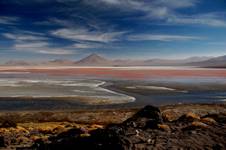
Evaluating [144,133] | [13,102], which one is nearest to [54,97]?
[13,102]

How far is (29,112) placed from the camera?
19.5 m

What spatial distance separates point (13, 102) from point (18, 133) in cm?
1087

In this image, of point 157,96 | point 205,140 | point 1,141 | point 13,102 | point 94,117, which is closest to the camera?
point 205,140

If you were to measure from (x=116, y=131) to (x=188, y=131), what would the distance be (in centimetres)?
217

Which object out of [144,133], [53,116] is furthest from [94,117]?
[144,133]

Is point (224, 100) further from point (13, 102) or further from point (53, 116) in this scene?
point (13, 102)

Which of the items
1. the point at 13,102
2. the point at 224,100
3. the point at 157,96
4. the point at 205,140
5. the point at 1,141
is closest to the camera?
the point at 205,140

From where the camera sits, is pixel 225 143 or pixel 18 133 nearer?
pixel 225 143

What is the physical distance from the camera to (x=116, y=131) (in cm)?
912

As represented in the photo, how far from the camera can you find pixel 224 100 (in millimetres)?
25594

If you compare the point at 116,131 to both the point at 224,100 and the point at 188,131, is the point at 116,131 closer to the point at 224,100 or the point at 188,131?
the point at 188,131

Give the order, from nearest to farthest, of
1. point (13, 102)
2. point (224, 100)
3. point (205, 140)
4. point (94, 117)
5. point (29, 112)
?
point (205, 140) → point (94, 117) → point (29, 112) → point (13, 102) → point (224, 100)

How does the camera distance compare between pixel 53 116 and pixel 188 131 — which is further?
pixel 53 116

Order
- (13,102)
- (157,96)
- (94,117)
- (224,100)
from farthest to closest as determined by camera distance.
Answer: (157,96) < (224,100) < (13,102) < (94,117)
